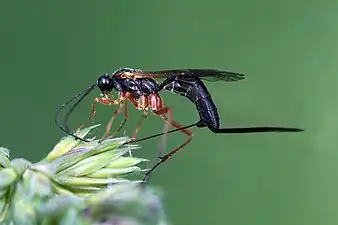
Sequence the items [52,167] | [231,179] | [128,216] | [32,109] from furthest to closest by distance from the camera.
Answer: [231,179] < [32,109] < [52,167] < [128,216]

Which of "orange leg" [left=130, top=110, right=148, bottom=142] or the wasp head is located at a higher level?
the wasp head

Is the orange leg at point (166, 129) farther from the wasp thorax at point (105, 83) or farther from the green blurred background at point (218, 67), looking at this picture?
the green blurred background at point (218, 67)

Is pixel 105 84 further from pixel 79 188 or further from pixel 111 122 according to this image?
pixel 79 188

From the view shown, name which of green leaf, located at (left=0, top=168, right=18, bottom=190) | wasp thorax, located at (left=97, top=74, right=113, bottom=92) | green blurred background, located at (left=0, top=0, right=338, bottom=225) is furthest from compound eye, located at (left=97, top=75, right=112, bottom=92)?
green blurred background, located at (left=0, top=0, right=338, bottom=225)

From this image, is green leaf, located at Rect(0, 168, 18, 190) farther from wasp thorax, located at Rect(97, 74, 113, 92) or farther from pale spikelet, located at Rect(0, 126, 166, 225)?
wasp thorax, located at Rect(97, 74, 113, 92)

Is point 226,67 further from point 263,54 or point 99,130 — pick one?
point 99,130

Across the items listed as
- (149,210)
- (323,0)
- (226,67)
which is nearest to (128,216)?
(149,210)

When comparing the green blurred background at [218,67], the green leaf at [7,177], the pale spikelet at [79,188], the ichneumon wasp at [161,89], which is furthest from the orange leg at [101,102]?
the green blurred background at [218,67]

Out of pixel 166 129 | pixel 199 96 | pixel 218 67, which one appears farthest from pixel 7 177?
pixel 218 67
